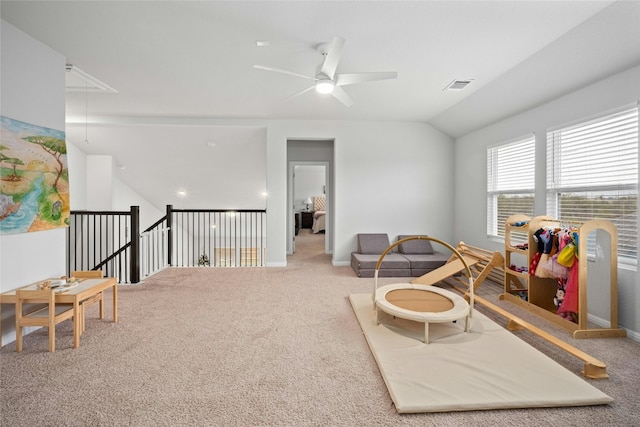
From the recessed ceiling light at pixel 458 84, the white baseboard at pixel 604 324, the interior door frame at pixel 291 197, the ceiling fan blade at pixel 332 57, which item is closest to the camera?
the ceiling fan blade at pixel 332 57

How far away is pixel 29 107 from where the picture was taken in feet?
9.37

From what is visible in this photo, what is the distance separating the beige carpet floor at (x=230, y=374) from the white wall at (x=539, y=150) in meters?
0.54

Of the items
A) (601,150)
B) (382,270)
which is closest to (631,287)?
(601,150)

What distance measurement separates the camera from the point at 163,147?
Answer: 6.60 meters

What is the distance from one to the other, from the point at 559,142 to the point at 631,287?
1.87m

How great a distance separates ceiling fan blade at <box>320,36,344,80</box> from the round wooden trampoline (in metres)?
1.88

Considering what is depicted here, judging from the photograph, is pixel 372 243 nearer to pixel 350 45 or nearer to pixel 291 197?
pixel 291 197

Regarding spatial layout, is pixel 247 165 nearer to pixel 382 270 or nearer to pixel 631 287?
pixel 382 270

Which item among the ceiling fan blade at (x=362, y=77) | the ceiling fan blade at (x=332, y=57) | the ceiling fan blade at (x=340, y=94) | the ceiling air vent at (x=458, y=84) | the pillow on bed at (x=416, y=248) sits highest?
the ceiling air vent at (x=458, y=84)

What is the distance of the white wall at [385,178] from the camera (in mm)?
6051

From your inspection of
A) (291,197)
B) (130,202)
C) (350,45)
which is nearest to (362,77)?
(350,45)

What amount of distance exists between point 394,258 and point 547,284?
2.30m

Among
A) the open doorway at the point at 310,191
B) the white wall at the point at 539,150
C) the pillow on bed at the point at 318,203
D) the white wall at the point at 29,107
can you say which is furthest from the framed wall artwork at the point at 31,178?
the pillow on bed at the point at 318,203

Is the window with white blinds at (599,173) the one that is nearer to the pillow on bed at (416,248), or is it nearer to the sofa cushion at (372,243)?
the pillow on bed at (416,248)
